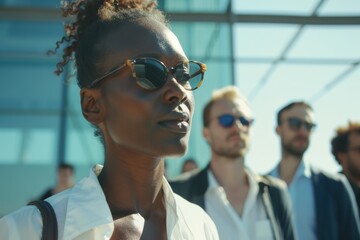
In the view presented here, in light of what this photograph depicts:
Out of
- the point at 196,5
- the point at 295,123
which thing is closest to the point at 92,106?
the point at 295,123

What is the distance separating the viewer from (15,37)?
6.68 metres

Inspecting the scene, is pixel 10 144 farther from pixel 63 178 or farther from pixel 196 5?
pixel 196 5

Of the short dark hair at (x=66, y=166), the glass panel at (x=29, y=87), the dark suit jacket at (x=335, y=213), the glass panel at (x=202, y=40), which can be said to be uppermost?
the glass panel at (x=202, y=40)

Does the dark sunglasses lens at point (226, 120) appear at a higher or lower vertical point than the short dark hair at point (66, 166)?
higher

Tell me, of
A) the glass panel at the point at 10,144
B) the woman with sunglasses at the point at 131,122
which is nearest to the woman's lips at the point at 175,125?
the woman with sunglasses at the point at 131,122

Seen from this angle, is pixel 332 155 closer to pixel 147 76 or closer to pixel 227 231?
pixel 227 231

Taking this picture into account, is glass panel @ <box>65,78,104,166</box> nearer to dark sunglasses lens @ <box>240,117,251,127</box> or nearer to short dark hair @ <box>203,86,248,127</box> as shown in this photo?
short dark hair @ <box>203,86,248,127</box>

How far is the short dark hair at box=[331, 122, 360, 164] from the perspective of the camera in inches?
198

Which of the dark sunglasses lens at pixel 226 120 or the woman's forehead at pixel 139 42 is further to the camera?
the dark sunglasses lens at pixel 226 120

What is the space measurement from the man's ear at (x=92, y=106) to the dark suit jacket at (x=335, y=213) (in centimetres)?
228

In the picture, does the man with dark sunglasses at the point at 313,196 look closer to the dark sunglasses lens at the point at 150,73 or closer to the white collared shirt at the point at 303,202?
the white collared shirt at the point at 303,202

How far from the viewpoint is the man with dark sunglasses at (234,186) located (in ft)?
10.6

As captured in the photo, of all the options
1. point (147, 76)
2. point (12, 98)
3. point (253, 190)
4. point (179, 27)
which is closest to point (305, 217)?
point (253, 190)

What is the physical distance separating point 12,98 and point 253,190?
4257 mm
